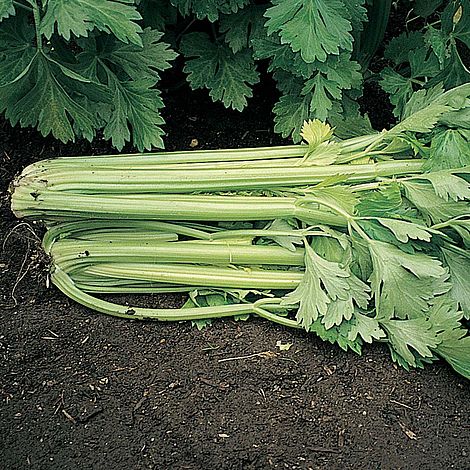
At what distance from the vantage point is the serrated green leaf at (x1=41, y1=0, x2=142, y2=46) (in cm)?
213

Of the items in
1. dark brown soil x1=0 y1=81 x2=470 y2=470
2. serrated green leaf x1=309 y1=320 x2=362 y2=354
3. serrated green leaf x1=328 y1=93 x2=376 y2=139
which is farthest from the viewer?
serrated green leaf x1=328 y1=93 x2=376 y2=139

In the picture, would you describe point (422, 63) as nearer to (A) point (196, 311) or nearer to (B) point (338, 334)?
(B) point (338, 334)

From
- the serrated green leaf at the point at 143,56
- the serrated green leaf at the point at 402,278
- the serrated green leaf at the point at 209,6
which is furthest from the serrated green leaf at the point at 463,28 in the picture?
the serrated green leaf at the point at 143,56

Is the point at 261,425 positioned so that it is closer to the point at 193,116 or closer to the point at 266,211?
the point at 266,211

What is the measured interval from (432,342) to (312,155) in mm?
694

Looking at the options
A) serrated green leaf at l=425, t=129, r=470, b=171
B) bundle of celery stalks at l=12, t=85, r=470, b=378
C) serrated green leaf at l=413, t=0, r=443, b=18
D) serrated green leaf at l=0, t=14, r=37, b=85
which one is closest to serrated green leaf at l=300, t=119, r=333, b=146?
bundle of celery stalks at l=12, t=85, r=470, b=378

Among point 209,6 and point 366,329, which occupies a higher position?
point 209,6

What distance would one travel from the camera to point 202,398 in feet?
7.45

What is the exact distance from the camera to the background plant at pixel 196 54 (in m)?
2.37

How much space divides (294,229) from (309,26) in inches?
24.3

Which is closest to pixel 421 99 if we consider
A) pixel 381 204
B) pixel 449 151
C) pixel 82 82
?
pixel 449 151

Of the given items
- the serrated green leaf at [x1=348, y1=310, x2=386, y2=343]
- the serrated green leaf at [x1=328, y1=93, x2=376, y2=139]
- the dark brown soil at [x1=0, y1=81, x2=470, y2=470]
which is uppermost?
the serrated green leaf at [x1=328, y1=93, x2=376, y2=139]

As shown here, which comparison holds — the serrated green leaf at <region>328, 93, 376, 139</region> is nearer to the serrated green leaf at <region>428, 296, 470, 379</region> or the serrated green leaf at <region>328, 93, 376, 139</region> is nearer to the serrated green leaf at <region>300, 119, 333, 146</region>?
the serrated green leaf at <region>300, 119, 333, 146</region>

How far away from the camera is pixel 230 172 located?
249cm
